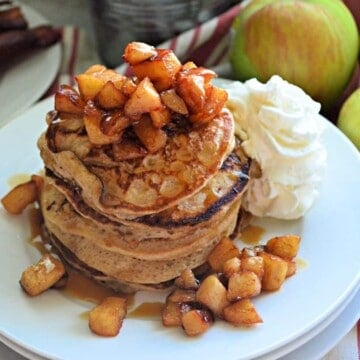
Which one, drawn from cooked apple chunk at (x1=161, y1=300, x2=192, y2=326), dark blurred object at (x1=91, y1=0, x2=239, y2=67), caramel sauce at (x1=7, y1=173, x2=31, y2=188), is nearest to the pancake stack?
cooked apple chunk at (x1=161, y1=300, x2=192, y2=326)

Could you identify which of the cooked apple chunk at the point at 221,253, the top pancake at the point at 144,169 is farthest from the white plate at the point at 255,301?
the top pancake at the point at 144,169

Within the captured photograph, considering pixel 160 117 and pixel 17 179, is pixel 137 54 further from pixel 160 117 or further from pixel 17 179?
pixel 17 179

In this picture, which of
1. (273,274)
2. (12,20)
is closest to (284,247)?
(273,274)

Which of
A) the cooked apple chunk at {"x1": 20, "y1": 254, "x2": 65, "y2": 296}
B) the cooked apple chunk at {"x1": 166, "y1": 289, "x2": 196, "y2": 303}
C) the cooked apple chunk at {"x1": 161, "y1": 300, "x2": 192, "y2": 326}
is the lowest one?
the cooked apple chunk at {"x1": 166, "y1": 289, "x2": 196, "y2": 303}

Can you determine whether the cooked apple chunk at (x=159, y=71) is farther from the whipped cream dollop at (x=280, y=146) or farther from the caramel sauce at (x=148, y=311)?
the caramel sauce at (x=148, y=311)

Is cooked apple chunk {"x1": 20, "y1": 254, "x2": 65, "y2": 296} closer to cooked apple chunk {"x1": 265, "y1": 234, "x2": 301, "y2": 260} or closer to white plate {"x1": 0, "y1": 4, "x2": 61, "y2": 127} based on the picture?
cooked apple chunk {"x1": 265, "y1": 234, "x2": 301, "y2": 260}

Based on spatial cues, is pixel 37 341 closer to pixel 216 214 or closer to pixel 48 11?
pixel 216 214
